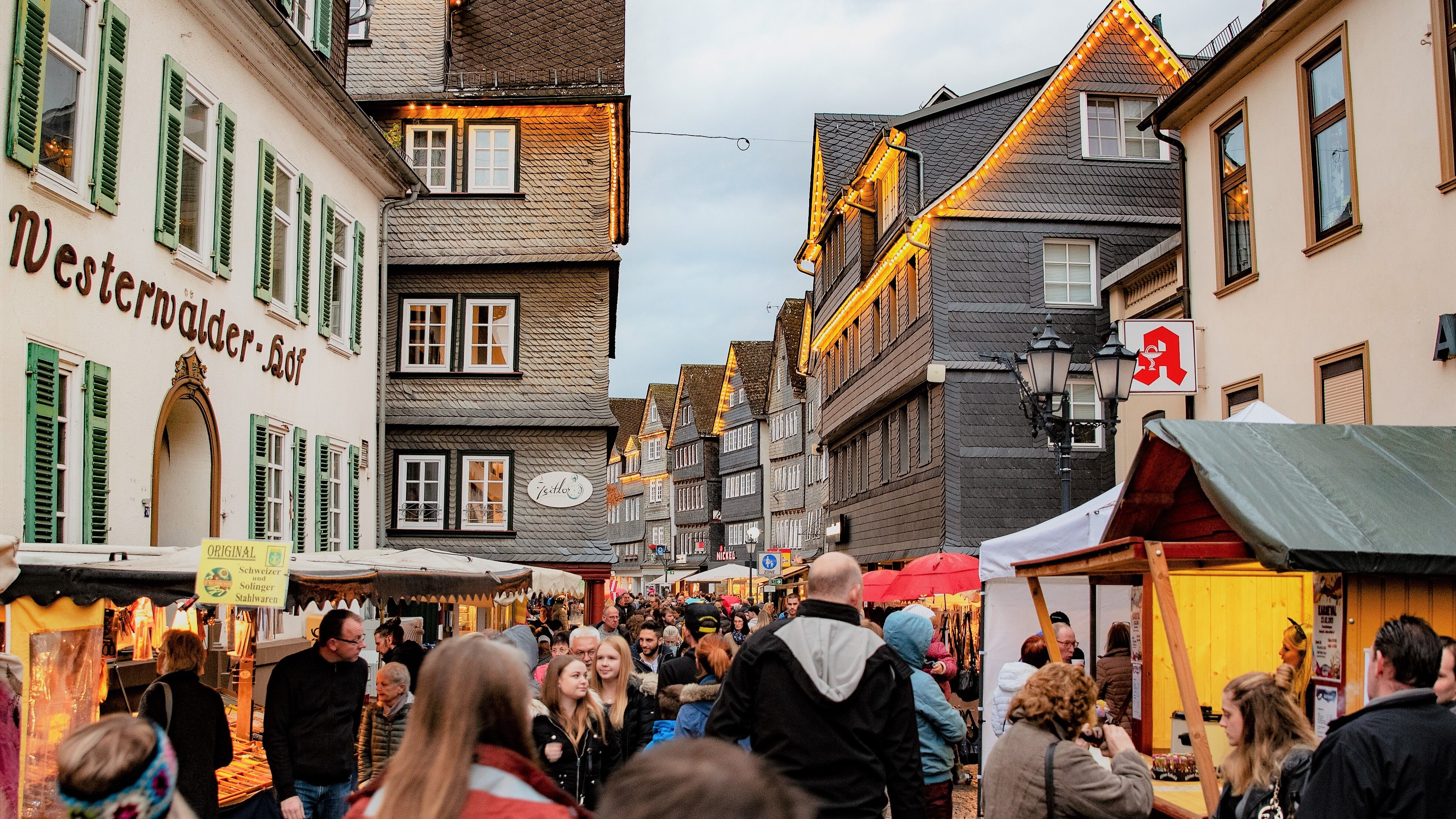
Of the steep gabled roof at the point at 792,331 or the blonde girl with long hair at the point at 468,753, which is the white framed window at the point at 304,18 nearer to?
the blonde girl with long hair at the point at 468,753

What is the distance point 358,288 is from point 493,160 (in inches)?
240

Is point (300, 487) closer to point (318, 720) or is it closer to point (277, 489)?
point (277, 489)

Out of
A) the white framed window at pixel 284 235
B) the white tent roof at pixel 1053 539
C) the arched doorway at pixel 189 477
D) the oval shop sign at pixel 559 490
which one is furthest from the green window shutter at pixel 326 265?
the white tent roof at pixel 1053 539

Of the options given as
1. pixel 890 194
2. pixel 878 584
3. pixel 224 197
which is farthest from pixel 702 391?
pixel 224 197

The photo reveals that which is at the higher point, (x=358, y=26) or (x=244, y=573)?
(x=358, y=26)

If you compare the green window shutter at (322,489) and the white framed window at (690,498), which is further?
the white framed window at (690,498)

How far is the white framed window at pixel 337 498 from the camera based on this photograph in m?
17.8

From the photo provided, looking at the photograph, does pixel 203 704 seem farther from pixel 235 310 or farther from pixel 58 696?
pixel 235 310

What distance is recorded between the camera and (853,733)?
5133 millimetres

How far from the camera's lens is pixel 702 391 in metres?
77.4

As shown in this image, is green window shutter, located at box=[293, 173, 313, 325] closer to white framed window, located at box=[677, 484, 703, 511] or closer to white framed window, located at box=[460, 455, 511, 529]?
white framed window, located at box=[460, 455, 511, 529]

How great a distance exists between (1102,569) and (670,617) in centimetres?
2099

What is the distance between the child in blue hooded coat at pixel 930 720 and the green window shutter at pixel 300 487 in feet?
33.4

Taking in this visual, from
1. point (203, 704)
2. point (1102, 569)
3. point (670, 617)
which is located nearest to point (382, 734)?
point (203, 704)
